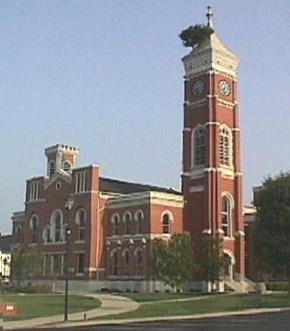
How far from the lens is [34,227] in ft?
302

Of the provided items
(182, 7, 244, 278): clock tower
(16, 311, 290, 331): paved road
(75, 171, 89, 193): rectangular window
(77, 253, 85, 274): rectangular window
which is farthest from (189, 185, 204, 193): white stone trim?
(16, 311, 290, 331): paved road

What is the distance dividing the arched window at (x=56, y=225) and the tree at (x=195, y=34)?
90.8ft

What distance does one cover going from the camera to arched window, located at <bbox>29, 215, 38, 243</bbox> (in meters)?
91.3

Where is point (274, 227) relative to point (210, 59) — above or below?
below

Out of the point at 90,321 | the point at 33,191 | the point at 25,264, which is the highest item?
the point at 33,191

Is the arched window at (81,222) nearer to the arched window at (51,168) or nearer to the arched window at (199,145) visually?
the arched window at (51,168)

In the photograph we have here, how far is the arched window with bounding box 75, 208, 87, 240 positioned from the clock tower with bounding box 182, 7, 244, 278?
40.5 feet

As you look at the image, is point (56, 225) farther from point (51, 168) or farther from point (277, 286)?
point (277, 286)

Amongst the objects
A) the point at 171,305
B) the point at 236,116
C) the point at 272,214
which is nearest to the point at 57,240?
the point at 236,116

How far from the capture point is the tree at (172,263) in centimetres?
6631

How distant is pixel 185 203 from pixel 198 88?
1437cm

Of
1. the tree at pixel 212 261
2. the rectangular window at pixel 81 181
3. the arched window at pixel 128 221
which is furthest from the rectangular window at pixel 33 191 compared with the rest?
the tree at pixel 212 261

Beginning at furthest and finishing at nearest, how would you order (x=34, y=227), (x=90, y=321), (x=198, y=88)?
1. (x=34, y=227)
2. (x=198, y=88)
3. (x=90, y=321)

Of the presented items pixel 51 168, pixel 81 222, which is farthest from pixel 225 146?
pixel 51 168
